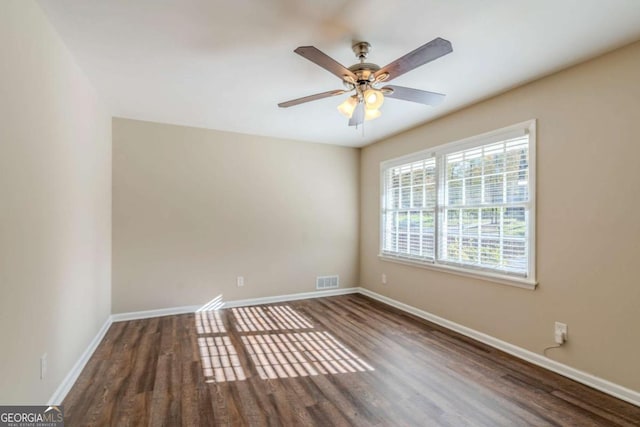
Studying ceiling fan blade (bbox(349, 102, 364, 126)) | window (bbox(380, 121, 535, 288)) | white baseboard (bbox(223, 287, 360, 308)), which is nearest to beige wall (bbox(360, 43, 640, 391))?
window (bbox(380, 121, 535, 288))

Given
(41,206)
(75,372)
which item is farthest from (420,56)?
(75,372)

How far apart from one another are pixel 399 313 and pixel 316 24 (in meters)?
3.48

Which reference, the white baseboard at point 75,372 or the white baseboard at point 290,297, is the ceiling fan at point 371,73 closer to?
the white baseboard at point 75,372

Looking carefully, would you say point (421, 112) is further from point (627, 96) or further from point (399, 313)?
point (399, 313)

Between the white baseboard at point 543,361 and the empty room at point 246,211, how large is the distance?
0.02 metres

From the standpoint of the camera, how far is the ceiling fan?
69.0 inches

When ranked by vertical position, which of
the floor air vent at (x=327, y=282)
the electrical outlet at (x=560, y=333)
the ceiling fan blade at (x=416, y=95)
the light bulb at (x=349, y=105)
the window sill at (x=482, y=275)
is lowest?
the floor air vent at (x=327, y=282)

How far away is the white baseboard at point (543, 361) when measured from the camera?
216 cm

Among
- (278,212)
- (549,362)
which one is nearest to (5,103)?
(278,212)

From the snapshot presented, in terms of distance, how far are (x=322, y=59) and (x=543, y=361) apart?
9.92 ft

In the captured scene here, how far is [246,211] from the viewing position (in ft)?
14.5

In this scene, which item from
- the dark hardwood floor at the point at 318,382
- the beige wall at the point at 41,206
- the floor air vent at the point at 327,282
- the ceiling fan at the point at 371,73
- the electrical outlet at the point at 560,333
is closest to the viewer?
the beige wall at the point at 41,206

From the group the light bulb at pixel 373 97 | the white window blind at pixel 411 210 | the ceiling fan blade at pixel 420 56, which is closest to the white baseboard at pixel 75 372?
the light bulb at pixel 373 97

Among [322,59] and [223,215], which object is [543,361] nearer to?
[322,59]
